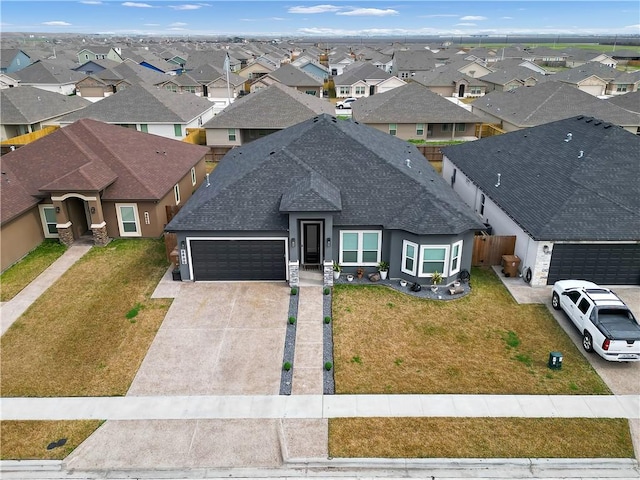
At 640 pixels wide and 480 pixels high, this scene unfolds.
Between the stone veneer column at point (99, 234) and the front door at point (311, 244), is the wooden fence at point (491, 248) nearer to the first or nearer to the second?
the front door at point (311, 244)

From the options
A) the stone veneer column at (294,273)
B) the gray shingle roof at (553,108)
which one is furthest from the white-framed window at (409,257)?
the gray shingle roof at (553,108)

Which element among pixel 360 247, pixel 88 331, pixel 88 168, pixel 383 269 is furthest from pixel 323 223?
pixel 88 168

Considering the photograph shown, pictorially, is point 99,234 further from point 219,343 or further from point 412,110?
point 412,110

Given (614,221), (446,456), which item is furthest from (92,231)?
(614,221)

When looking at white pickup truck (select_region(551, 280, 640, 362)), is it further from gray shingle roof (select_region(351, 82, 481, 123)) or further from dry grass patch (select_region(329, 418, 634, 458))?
gray shingle roof (select_region(351, 82, 481, 123))

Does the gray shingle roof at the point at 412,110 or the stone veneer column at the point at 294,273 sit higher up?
the gray shingle roof at the point at 412,110

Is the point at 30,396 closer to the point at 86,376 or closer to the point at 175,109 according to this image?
the point at 86,376

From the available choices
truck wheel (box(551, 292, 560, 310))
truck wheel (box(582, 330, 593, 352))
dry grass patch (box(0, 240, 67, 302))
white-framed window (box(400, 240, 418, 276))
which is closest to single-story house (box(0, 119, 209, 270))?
dry grass patch (box(0, 240, 67, 302))

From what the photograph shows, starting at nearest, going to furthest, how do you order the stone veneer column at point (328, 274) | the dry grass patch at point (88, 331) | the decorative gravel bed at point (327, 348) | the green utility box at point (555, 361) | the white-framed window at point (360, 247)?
the decorative gravel bed at point (327, 348)
the dry grass patch at point (88, 331)
the green utility box at point (555, 361)
the stone veneer column at point (328, 274)
the white-framed window at point (360, 247)
